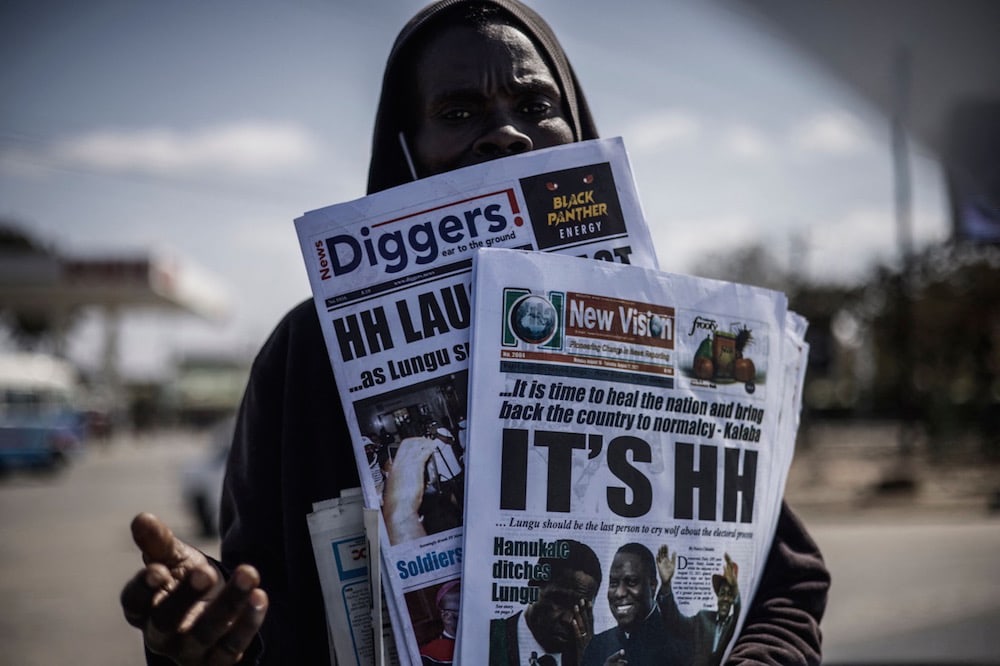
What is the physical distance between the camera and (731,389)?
3.38ft

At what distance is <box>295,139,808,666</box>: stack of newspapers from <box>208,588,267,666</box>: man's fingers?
0.16 meters

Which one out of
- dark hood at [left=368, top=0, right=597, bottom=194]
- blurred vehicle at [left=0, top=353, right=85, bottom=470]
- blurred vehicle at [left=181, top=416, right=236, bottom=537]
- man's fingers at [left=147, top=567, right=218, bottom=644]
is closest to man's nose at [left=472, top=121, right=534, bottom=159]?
dark hood at [left=368, top=0, right=597, bottom=194]

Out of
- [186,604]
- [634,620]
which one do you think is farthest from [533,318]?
[186,604]

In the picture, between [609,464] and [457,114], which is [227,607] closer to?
[609,464]

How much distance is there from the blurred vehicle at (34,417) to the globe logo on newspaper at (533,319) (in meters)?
19.0

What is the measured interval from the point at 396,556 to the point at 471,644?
119 mm

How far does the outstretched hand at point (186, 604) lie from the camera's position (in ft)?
2.55

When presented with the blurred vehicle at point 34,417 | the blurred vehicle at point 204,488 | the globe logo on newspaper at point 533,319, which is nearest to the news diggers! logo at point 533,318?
the globe logo on newspaper at point 533,319

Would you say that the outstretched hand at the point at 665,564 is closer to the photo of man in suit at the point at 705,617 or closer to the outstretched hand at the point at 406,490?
the photo of man in suit at the point at 705,617

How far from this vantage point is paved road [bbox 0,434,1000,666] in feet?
16.0

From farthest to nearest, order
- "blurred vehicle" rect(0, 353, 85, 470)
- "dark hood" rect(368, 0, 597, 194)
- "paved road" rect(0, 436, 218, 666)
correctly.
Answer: "blurred vehicle" rect(0, 353, 85, 470) < "paved road" rect(0, 436, 218, 666) < "dark hood" rect(368, 0, 597, 194)

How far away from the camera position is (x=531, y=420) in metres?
0.96

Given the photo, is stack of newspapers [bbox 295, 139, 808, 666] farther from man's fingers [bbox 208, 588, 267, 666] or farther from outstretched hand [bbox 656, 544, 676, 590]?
man's fingers [bbox 208, 588, 267, 666]

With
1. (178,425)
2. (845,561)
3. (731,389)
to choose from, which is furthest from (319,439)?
(178,425)
